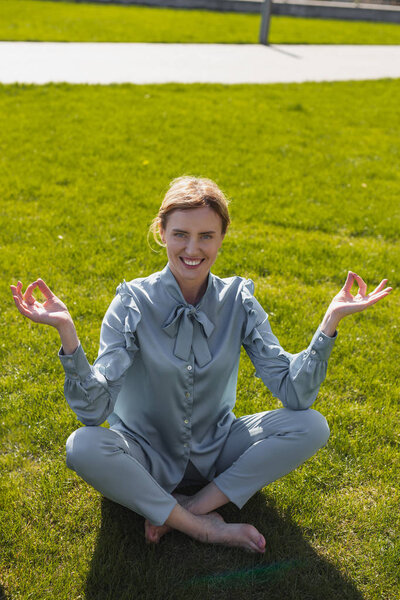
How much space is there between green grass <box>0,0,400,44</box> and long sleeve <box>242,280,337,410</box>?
460 inches

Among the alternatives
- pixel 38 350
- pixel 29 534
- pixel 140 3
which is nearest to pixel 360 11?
pixel 140 3

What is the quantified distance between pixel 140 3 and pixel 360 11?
6.73m

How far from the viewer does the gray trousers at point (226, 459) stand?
103 inches

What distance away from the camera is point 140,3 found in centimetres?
1922

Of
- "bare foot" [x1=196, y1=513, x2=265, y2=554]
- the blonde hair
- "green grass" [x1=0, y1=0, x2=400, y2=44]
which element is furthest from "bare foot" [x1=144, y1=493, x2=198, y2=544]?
"green grass" [x1=0, y1=0, x2=400, y2=44]

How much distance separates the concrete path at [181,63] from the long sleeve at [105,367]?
26.3ft

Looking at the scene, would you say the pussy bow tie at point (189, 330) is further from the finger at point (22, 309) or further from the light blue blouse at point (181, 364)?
the finger at point (22, 309)

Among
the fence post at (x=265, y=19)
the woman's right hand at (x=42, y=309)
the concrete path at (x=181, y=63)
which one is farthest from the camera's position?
the fence post at (x=265, y=19)

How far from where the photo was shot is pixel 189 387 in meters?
2.88

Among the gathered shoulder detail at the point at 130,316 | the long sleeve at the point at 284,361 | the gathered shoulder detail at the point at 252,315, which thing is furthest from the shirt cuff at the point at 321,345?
the gathered shoulder detail at the point at 130,316

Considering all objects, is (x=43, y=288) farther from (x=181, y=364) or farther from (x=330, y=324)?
(x=330, y=324)

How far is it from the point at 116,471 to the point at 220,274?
2605 mm

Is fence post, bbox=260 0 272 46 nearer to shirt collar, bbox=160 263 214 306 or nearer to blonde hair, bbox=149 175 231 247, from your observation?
blonde hair, bbox=149 175 231 247

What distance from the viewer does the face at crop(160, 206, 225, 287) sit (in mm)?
2746
